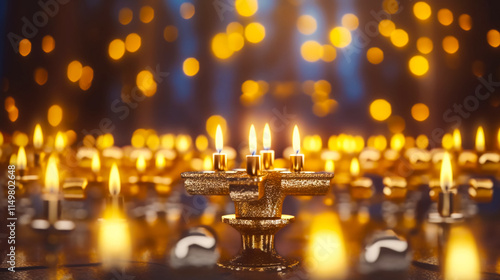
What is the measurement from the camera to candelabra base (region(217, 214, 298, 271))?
3.28ft

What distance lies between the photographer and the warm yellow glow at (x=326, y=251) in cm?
93

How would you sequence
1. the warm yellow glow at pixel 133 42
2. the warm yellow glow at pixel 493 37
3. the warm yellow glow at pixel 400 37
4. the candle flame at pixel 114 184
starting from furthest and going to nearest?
the warm yellow glow at pixel 133 42 → the warm yellow glow at pixel 400 37 → the warm yellow glow at pixel 493 37 → the candle flame at pixel 114 184

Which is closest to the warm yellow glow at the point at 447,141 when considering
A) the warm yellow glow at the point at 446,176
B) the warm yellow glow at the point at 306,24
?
the warm yellow glow at the point at 306,24

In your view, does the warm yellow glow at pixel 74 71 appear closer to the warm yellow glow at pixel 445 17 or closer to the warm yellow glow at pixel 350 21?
the warm yellow glow at pixel 350 21

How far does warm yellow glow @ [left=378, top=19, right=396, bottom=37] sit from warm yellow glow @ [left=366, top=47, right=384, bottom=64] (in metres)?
0.08

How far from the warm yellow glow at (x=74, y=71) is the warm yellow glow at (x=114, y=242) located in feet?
4.15

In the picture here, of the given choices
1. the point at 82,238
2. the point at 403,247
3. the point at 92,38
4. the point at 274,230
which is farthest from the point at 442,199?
the point at 92,38

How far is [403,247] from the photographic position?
102 centimetres

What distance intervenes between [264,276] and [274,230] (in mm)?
139

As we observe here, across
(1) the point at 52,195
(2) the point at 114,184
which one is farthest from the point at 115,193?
(1) the point at 52,195

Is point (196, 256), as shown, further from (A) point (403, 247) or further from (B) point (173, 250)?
(A) point (403, 247)

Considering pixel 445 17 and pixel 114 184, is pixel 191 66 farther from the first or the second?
pixel 114 184

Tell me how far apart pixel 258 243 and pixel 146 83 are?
170 cm

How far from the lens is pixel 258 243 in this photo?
1.03 meters
